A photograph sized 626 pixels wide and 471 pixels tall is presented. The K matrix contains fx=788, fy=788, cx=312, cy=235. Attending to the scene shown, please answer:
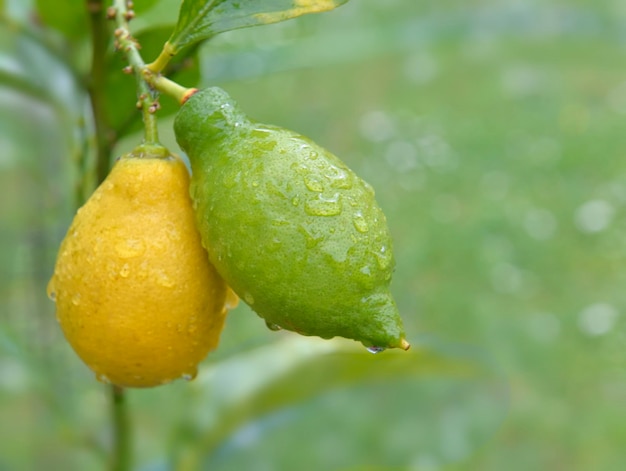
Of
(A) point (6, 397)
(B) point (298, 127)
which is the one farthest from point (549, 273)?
(A) point (6, 397)

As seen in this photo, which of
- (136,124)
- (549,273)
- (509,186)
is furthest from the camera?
(509,186)

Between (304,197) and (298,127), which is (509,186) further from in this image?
(304,197)

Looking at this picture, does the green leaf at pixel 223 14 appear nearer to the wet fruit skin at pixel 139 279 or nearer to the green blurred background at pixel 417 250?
the wet fruit skin at pixel 139 279

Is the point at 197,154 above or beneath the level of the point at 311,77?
above

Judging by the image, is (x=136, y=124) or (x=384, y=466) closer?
(x=136, y=124)

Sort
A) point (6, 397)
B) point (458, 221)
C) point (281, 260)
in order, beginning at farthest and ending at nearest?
point (458, 221) → point (6, 397) → point (281, 260)

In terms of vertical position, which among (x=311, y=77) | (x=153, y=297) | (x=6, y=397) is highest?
(x=153, y=297)

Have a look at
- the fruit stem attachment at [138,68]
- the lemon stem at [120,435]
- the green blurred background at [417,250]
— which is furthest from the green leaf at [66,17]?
the lemon stem at [120,435]

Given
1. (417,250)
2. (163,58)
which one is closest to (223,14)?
(163,58)
